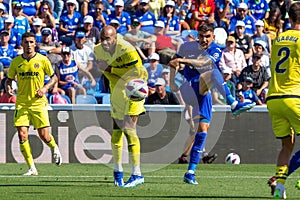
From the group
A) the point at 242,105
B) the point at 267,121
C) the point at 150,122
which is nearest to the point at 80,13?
the point at 150,122

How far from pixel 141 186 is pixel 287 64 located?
3.43 meters

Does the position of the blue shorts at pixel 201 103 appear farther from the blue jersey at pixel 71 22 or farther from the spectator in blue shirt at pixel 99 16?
the blue jersey at pixel 71 22

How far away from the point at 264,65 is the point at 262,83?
84 centimetres

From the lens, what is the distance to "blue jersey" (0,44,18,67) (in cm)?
2241

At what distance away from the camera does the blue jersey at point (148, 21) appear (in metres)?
24.0

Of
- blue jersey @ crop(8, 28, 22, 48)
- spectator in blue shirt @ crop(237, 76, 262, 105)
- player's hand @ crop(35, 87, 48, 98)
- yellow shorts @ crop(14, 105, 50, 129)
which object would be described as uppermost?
player's hand @ crop(35, 87, 48, 98)

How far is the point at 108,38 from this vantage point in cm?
1320

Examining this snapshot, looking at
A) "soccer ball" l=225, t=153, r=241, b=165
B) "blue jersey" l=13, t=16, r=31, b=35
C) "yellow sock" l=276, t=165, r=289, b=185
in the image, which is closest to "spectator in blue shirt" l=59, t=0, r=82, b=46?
"blue jersey" l=13, t=16, r=31, b=35

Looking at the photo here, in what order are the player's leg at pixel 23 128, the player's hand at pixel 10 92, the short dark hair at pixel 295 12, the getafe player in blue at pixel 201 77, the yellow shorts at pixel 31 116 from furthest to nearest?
1. the player's hand at pixel 10 92
2. the yellow shorts at pixel 31 116
3. the player's leg at pixel 23 128
4. the getafe player in blue at pixel 201 77
5. the short dark hair at pixel 295 12

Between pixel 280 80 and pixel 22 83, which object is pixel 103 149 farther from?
pixel 280 80

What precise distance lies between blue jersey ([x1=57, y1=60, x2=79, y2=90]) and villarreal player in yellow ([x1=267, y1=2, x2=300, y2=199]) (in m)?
11.5

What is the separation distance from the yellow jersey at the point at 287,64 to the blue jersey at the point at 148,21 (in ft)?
41.6

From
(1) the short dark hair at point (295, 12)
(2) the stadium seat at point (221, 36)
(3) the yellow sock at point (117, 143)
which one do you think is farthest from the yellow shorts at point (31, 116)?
(2) the stadium seat at point (221, 36)

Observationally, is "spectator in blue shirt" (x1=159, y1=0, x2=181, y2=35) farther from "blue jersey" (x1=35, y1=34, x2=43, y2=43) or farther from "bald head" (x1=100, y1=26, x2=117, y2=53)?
"bald head" (x1=100, y1=26, x2=117, y2=53)
